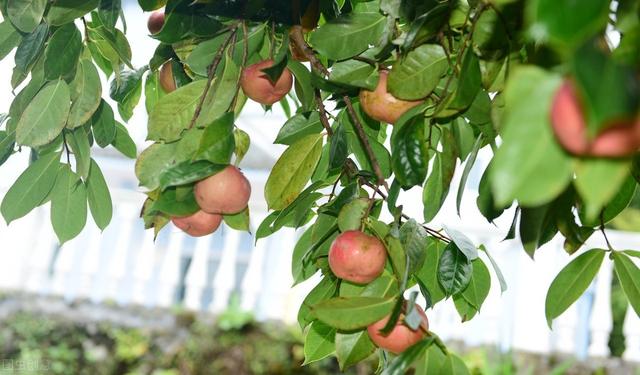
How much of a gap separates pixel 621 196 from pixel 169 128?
0.35 metres

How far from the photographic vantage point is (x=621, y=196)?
0.63 metres

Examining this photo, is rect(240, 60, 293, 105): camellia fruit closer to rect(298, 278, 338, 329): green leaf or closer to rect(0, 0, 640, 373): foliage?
rect(0, 0, 640, 373): foliage

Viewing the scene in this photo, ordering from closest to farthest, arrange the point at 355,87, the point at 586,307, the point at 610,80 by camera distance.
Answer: the point at 610,80 → the point at 355,87 → the point at 586,307

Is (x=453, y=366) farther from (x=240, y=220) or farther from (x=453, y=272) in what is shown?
(x=240, y=220)

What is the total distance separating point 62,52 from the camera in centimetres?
70

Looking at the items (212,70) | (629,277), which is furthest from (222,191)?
(629,277)

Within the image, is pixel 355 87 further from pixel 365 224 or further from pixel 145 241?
pixel 145 241

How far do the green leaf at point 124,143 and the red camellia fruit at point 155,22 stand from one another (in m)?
0.11

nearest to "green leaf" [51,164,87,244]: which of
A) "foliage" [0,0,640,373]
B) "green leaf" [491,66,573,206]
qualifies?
"foliage" [0,0,640,373]

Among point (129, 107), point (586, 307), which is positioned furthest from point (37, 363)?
point (129, 107)

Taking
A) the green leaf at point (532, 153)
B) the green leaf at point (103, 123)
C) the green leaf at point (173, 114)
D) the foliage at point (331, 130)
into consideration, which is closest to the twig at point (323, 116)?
the foliage at point (331, 130)

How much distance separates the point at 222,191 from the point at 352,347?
146 millimetres

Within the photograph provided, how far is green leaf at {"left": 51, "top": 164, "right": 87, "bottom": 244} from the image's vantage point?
2.55 ft

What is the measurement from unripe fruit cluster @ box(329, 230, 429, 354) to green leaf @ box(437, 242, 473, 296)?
0.06m
